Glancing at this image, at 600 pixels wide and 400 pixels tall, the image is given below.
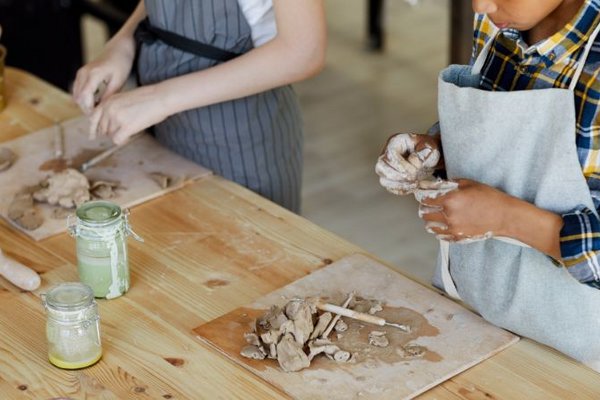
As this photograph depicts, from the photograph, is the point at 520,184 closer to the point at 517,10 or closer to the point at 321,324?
the point at 517,10

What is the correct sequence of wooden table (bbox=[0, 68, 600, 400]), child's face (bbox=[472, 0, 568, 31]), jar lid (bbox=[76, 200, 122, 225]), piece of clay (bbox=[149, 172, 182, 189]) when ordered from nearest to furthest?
child's face (bbox=[472, 0, 568, 31]) → wooden table (bbox=[0, 68, 600, 400]) → jar lid (bbox=[76, 200, 122, 225]) → piece of clay (bbox=[149, 172, 182, 189])

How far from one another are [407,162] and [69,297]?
0.52 m

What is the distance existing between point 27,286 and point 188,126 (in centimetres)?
58

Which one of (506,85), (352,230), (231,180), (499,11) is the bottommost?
(352,230)

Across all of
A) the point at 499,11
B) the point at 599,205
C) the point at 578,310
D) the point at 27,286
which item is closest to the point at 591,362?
the point at 578,310

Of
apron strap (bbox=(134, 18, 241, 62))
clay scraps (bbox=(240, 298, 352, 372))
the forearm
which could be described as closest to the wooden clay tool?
clay scraps (bbox=(240, 298, 352, 372))

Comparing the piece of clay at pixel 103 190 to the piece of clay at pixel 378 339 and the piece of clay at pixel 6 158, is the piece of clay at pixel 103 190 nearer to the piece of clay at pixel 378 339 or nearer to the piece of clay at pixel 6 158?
the piece of clay at pixel 6 158

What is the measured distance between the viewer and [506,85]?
4.82 feet

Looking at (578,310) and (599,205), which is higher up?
(599,205)

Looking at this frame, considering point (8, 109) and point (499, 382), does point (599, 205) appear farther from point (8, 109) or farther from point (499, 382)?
point (8, 109)

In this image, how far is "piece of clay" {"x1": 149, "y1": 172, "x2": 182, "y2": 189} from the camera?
1.94m

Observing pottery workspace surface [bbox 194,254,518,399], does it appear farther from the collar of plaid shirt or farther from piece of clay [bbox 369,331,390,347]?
the collar of plaid shirt

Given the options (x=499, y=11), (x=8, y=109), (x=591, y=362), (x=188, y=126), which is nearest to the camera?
(x=499, y=11)

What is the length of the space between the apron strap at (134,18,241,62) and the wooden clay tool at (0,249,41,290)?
1.96ft
